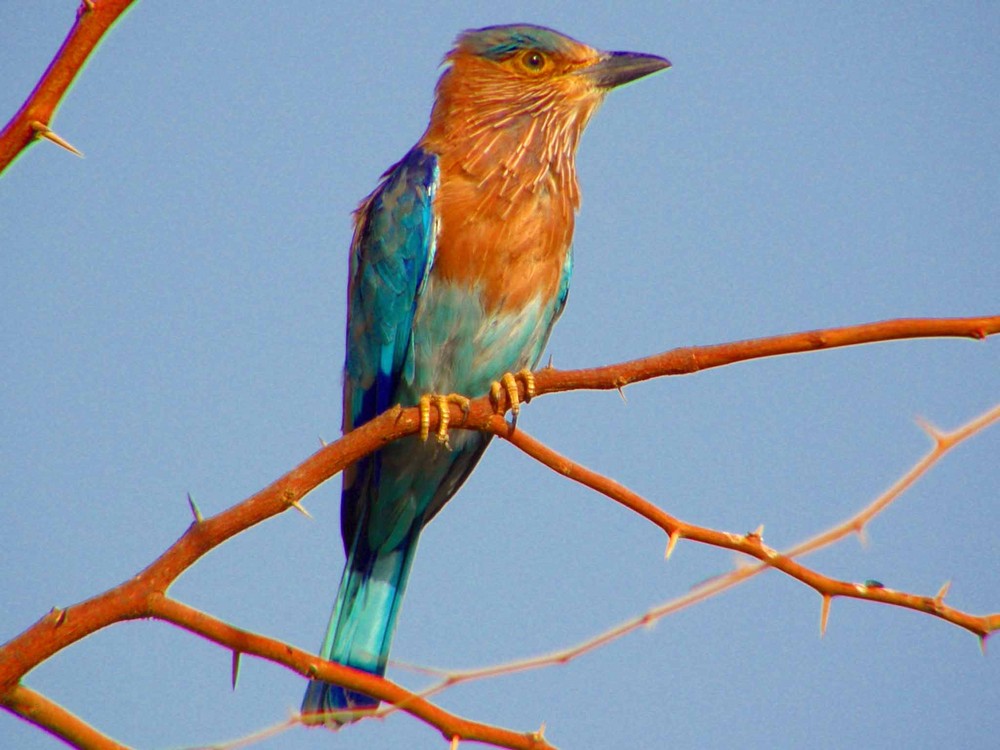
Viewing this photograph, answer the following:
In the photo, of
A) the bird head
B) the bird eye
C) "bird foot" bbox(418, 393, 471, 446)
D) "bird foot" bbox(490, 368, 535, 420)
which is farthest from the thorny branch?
the bird eye

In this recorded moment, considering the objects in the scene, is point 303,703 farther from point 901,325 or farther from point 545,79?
point 545,79

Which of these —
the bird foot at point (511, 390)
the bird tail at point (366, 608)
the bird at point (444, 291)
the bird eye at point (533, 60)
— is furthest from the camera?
the bird eye at point (533, 60)

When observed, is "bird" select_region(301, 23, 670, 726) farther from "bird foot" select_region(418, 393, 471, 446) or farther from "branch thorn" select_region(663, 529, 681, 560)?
"branch thorn" select_region(663, 529, 681, 560)

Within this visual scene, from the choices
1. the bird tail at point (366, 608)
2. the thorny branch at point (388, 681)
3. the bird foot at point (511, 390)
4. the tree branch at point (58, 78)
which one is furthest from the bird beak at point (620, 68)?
the tree branch at point (58, 78)

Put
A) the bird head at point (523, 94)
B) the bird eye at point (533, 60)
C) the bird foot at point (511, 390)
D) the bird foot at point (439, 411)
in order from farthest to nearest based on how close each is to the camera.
→ 1. the bird eye at point (533, 60)
2. the bird head at point (523, 94)
3. the bird foot at point (511, 390)
4. the bird foot at point (439, 411)

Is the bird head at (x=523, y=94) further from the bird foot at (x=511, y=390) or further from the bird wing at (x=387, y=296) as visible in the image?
the bird foot at (x=511, y=390)

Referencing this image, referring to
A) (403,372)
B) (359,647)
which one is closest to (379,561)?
(359,647)
